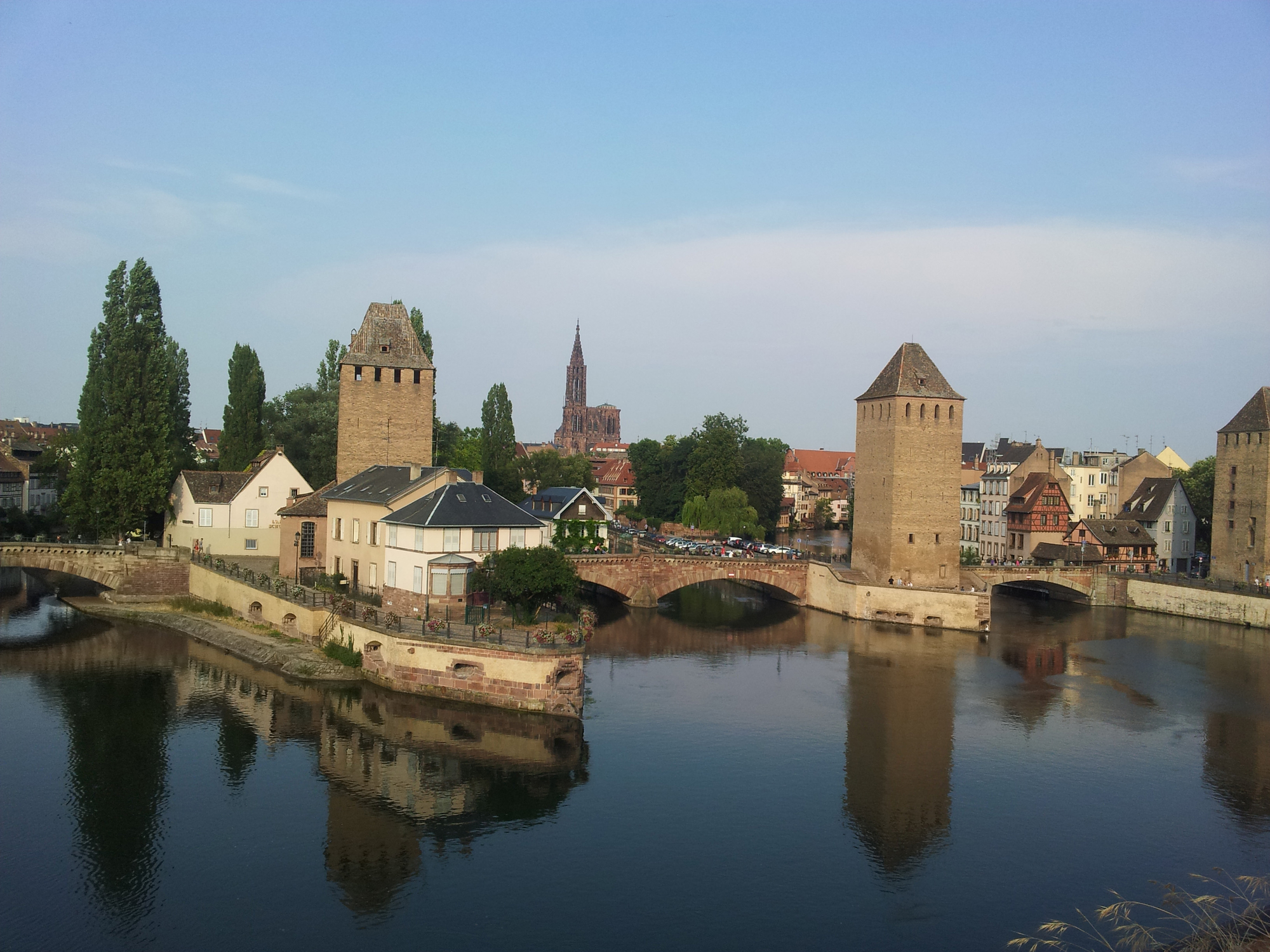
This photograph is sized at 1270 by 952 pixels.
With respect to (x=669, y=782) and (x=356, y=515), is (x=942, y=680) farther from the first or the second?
(x=356, y=515)

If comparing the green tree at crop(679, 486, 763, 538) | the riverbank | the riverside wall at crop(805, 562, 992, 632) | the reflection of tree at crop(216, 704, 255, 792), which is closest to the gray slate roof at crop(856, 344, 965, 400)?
the riverside wall at crop(805, 562, 992, 632)

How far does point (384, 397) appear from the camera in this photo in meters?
48.8

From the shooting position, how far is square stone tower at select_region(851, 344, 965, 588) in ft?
170

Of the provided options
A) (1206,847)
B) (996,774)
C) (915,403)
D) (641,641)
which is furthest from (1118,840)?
(915,403)

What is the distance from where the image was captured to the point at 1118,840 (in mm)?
23391

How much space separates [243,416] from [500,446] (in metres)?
16.7

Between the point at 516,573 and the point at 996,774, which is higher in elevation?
the point at 516,573

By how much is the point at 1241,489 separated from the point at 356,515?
49.1 meters

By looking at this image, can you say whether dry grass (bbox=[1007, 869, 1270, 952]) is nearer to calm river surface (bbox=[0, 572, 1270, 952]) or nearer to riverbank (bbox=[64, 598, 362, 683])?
calm river surface (bbox=[0, 572, 1270, 952])

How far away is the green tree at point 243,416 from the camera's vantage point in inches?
2372

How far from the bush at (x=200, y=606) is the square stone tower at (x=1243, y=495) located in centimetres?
5372

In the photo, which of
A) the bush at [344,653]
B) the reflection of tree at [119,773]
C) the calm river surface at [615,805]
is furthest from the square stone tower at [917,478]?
the reflection of tree at [119,773]

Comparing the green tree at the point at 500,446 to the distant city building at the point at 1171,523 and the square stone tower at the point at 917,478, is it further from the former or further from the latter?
the distant city building at the point at 1171,523

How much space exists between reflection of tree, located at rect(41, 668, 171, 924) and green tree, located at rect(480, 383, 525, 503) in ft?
107
